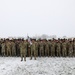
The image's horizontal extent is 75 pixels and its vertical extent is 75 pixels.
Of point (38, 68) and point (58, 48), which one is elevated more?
point (58, 48)

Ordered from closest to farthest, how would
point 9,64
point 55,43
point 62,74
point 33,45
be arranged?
point 62,74 < point 9,64 < point 33,45 < point 55,43

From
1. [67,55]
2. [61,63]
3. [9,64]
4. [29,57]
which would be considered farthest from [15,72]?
[67,55]

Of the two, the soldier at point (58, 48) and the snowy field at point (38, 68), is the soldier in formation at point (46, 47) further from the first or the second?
the snowy field at point (38, 68)

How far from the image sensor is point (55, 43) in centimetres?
2339

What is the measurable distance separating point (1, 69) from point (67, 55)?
774cm

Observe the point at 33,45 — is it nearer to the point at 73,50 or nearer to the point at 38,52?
the point at 38,52

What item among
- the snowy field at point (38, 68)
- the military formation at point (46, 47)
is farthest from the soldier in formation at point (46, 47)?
the snowy field at point (38, 68)

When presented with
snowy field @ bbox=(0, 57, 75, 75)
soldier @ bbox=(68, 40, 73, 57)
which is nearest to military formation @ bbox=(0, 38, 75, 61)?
soldier @ bbox=(68, 40, 73, 57)

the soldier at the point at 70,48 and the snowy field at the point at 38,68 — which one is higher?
the soldier at the point at 70,48

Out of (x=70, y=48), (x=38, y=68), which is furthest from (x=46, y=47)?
(x=38, y=68)

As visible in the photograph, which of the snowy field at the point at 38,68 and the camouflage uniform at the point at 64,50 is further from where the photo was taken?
the camouflage uniform at the point at 64,50

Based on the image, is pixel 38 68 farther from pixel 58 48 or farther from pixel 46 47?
pixel 58 48

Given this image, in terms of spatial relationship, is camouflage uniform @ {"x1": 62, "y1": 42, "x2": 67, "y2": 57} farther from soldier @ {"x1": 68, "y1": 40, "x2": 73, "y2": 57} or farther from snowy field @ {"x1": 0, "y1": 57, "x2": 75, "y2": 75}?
snowy field @ {"x1": 0, "y1": 57, "x2": 75, "y2": 75}

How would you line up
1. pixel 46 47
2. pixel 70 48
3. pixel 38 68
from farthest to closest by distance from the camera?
pixel 46 47
pixel 70 48
pixel 38 68
